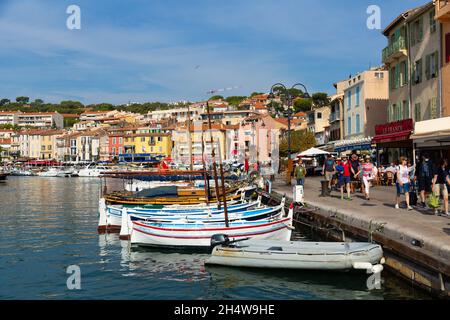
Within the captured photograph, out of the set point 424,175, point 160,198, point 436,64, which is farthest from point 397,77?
point 424,175

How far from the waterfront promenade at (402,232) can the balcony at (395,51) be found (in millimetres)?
19928

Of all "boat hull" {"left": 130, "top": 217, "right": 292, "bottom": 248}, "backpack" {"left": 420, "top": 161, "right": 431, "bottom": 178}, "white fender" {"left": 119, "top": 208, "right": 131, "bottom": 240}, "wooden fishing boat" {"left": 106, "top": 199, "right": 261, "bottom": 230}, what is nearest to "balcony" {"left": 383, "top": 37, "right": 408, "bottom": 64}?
"wooden fishing boat" {"left": 106, "top": 199, "right": 261, "bottom": 230}

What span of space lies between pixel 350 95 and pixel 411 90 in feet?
66.2

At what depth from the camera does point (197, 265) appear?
1939 cm

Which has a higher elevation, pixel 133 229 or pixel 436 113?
pixel 436 113

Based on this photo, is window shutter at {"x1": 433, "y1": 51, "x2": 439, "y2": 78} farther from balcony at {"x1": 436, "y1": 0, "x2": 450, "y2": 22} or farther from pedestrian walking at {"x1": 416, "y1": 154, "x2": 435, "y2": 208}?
pedestrian walking at {"x1": 416, "y1": 154, "x2": 435, "y2": 208}

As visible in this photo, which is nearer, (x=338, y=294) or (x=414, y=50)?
(x=338, y=294)

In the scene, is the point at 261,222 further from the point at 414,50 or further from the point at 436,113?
the point at 414,50

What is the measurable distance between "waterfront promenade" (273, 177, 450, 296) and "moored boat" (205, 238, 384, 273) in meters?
0.74

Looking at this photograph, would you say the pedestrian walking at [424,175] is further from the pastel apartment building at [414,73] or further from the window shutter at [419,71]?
the window shutter at [419,71]

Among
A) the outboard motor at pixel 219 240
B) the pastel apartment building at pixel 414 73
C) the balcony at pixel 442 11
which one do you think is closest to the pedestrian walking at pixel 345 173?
the pastel apartment building at pixel 414 73

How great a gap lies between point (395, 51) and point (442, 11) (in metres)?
9.64

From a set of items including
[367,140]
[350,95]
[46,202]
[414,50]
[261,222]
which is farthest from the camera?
[350,95]

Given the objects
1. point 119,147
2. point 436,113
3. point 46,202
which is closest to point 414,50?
point 436,113
